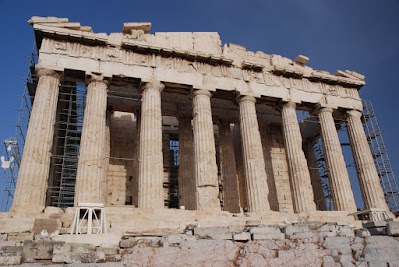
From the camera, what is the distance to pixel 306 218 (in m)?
16.0

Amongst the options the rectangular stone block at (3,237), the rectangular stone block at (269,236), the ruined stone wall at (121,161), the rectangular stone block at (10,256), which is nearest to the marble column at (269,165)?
the ruined stone wall at (121,161)

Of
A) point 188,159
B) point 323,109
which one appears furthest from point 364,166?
point 188,159

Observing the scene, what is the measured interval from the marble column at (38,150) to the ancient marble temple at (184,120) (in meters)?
0.04

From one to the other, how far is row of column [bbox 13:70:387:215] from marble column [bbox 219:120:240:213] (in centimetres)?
6

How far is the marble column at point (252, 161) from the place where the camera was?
658 inches

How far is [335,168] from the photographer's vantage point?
1897 centimetres

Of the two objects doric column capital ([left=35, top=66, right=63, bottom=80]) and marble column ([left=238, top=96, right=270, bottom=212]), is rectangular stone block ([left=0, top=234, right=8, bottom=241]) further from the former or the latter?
marble column ([left=238, top=96, right=270, bottom=212])

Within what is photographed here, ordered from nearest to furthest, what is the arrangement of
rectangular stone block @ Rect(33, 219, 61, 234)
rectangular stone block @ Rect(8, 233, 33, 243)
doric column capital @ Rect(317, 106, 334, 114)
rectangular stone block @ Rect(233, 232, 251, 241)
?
rectangular stone block @ Rect(233, 232, 251, 241) → rectangular stone block @ Rect(8, 233, 33, 243) → rectangular stone block @ Rect(33, 219, 61, 234) → doric column capital @ Rect(317, 106, 334, 114)

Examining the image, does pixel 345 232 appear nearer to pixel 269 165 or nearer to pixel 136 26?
pixel 269 165

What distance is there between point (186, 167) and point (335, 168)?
324 inches

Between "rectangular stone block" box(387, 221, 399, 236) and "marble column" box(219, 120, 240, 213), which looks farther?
"marble column" box(219, 120, 240, 213)

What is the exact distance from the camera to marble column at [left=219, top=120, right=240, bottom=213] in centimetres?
2005

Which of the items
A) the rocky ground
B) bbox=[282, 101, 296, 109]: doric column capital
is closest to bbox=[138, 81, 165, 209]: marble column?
the rocky ground

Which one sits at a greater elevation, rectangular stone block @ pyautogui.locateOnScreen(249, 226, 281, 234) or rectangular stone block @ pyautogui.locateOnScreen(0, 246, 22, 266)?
rectangular stone block @ pyautogui.locateOnScreen(249, 226, 281, 234)
